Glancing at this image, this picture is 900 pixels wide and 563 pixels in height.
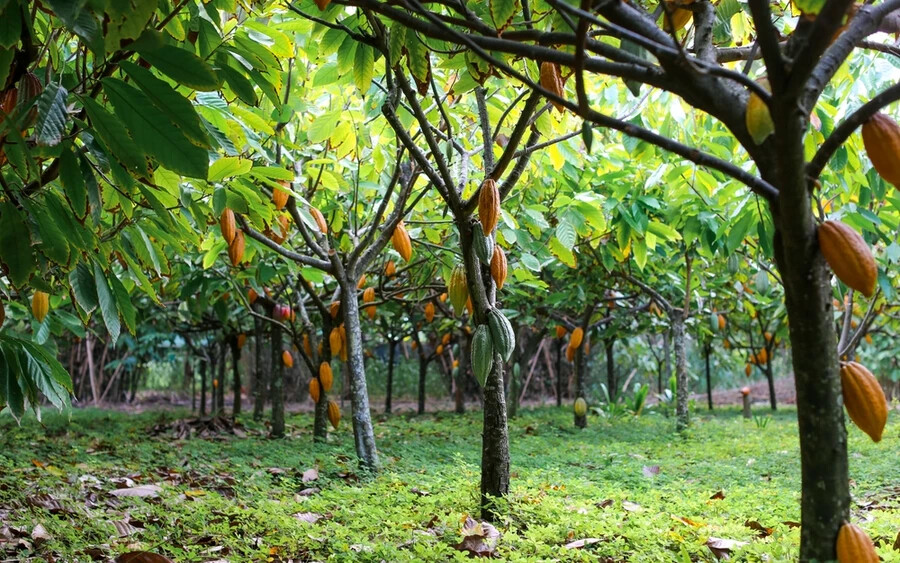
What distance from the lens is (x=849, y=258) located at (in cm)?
104

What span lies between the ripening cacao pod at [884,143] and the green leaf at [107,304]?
143 centimetres

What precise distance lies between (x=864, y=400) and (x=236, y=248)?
6.86 feet

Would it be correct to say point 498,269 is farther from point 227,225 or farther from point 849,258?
point 849,258

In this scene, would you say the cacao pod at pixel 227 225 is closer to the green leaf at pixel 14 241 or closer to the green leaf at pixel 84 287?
the green leaf at pixel 84 287

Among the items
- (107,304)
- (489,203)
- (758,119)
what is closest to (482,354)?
(489,203)

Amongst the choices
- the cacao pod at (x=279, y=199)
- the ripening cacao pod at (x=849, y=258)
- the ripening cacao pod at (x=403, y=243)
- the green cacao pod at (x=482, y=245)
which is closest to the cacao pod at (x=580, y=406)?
Answer: the ripening cacao pod at (x=403, y=243)

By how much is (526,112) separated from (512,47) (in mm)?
758

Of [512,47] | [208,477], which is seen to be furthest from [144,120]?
[208,477]

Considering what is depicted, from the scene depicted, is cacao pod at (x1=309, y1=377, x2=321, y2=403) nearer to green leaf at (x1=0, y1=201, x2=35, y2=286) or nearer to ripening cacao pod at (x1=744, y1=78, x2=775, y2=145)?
green leaf at (x1=0, y1=201, x2=35, y2=286)

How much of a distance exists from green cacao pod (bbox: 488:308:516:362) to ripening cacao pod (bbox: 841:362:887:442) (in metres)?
0.91

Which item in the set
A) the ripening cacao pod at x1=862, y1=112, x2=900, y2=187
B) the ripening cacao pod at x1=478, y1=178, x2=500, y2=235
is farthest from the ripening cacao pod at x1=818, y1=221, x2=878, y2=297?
the ripening cacao pod at x1=478, y1=178, x2=500, y2=235

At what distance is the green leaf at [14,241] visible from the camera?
4.28 feet

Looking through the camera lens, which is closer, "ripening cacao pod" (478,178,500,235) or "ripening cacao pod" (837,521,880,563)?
"ripening cacao pod" (837,521,880,563)

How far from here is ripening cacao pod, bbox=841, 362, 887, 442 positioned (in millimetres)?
1109
